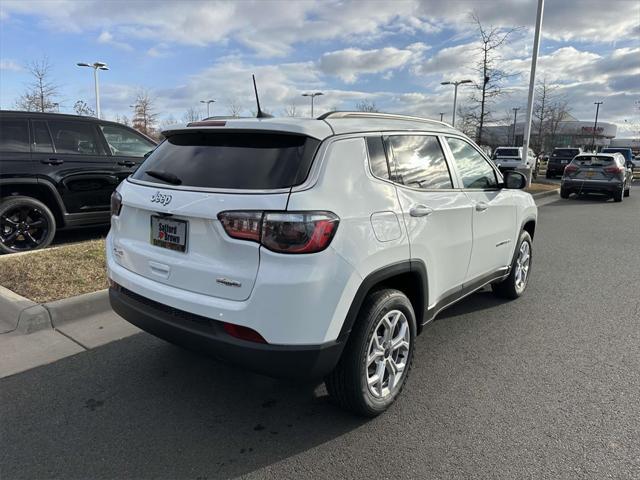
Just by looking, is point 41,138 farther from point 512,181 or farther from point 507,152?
point 507,152

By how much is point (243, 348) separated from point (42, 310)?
2.57m

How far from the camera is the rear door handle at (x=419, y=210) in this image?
3010mm

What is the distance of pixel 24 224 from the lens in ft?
20.0

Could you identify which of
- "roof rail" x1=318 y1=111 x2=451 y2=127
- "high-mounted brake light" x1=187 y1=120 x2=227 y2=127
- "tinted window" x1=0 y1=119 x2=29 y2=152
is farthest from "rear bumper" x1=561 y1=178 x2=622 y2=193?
"high-mounted brake light" x1=187 y1=120 x2=227 y2=127

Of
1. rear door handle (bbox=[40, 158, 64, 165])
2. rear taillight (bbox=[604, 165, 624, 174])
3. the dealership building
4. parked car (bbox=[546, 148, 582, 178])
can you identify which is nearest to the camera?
rear door handle (bbox=[40, 158, 64, 165])

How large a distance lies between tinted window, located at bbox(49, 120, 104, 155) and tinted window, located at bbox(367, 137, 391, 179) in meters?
5.28

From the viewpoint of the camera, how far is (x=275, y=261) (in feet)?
7.70

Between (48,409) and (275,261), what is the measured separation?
187 centimetres

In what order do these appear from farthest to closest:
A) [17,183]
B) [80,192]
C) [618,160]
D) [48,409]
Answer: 1. [618,160]
2. [80,192]
3. [17,183]
4. [48,409]

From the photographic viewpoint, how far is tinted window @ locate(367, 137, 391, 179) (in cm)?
286

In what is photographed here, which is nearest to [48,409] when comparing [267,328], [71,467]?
[71,467]

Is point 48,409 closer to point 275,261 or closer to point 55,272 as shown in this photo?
point 275,261

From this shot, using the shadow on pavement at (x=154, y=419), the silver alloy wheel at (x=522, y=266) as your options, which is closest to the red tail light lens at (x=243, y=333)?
the shadow on pavement at (x=154, y=419)

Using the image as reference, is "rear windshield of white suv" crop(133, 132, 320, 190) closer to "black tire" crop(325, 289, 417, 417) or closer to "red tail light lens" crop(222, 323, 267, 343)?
"red tail light lens" crop(222, 323, 267, 343)
